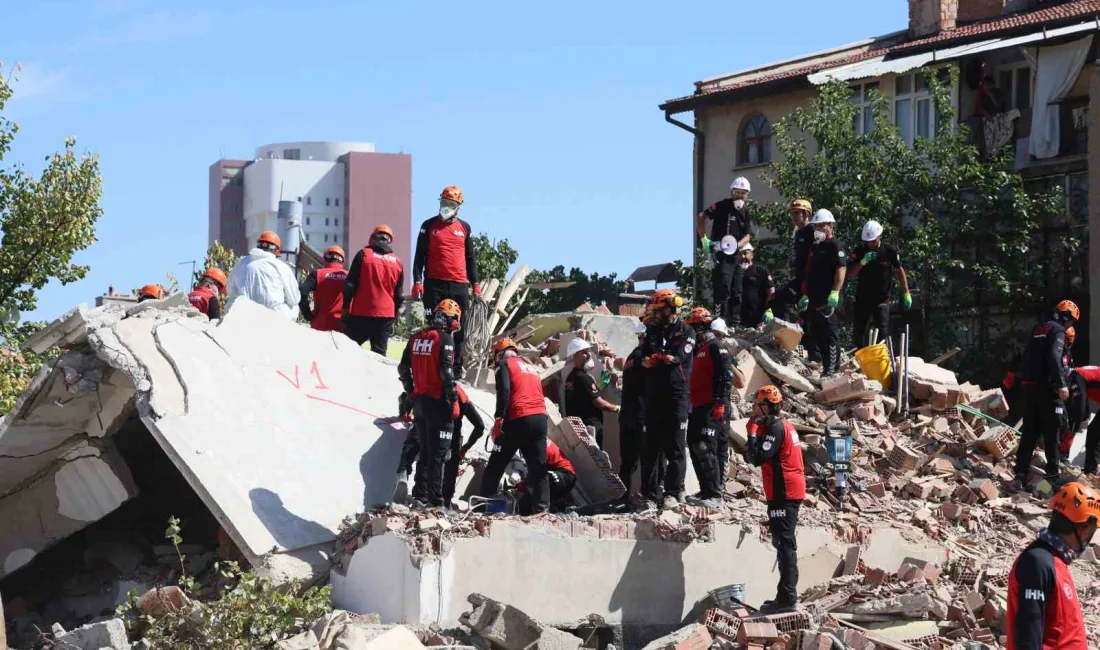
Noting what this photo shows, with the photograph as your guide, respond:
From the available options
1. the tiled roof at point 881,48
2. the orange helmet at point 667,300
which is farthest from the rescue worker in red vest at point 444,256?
the tiled roof at point 881,48

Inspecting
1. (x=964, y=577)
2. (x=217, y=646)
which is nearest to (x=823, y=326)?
(x=964, y=577)

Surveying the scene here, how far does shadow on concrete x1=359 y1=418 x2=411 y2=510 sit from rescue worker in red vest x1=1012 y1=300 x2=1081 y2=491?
599 centimetres

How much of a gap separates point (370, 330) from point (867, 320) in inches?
220

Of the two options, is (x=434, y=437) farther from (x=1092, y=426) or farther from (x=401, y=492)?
(x=1092, y=426)

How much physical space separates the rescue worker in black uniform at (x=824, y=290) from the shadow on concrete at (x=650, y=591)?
503 cm

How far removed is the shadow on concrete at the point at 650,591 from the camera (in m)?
11.7

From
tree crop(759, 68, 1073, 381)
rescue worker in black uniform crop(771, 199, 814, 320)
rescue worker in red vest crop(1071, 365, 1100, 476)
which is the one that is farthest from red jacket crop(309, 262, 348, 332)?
tree crop(759, 68, 1073, 381)

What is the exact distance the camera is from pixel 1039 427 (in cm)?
1504

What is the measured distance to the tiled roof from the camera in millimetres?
28562

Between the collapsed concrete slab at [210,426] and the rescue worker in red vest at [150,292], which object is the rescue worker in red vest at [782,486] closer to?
the collapsed concrete slab at [210,426]

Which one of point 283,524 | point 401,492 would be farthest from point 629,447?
point 283,524

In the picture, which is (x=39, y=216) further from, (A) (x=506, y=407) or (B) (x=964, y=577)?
(B) (x=964, y=577)

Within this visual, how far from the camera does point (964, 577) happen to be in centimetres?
1243

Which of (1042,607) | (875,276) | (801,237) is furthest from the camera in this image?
(801,237)
